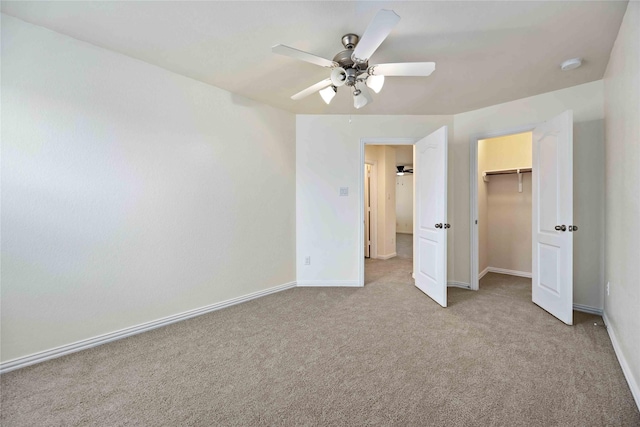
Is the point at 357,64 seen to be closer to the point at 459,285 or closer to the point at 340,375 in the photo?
the point at 340,375

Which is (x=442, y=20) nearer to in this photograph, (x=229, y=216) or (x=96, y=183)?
(x=229, y=216)

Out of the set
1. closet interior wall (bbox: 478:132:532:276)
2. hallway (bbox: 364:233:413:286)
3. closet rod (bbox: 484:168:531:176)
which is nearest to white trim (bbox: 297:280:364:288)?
hallway (bbox: 364:233:413:286)

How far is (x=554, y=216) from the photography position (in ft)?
8.98

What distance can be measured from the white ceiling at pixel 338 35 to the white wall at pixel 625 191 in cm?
23

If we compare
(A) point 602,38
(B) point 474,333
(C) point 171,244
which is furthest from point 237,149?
(A) point 602,38

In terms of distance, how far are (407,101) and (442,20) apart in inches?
57.5

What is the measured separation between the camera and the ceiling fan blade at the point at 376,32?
142 centimetres

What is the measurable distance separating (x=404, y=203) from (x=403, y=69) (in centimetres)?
841

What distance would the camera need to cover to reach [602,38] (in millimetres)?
2043

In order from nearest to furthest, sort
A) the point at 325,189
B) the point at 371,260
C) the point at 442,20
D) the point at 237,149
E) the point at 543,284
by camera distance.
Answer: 1. the point at 442,20
2. the point at 543,284
3. the point at 237,149
4. the point at 325,189
5. the point at 371,260

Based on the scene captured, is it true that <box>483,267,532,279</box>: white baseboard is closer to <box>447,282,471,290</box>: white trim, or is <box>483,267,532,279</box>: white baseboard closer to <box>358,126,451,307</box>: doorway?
<box>447,282,471,290</box>: white trim

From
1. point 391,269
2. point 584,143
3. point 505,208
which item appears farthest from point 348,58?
point 505,208

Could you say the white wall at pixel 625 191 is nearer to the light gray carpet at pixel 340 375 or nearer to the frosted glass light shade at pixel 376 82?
the light gray carpet at pixel 340 375

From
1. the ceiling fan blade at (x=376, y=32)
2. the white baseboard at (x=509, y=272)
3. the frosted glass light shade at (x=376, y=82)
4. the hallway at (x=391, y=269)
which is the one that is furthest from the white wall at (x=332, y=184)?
the ceiling fan blade at (x=376, y=32)
